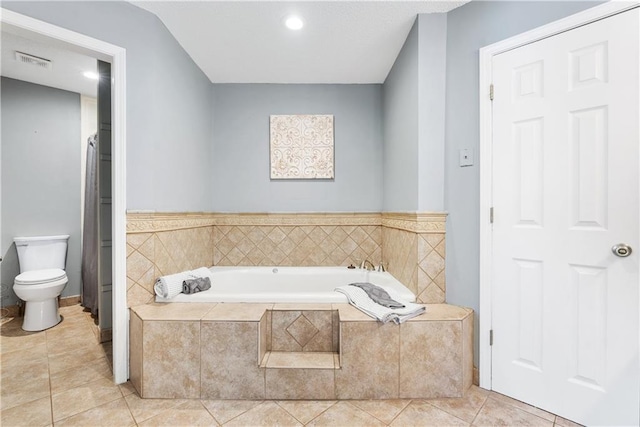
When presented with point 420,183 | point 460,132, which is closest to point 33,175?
point 420,183

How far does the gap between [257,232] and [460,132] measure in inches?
82.4

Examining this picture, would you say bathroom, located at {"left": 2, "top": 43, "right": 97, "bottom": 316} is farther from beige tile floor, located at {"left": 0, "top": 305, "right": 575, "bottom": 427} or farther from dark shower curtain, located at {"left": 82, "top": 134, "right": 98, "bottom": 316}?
beige tile floor, located at {"left": 0, "top": 305, "right": 575, "bottom": 427}

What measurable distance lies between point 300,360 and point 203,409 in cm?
58

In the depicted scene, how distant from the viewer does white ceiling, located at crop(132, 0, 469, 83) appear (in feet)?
5.91

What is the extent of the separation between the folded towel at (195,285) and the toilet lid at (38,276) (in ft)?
5.08

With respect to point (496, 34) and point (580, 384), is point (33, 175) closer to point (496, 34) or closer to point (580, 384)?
point (496, 34)

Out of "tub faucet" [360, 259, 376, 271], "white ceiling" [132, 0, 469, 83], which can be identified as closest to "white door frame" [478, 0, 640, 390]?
"white ceiling" [132, 0, 469, 83]

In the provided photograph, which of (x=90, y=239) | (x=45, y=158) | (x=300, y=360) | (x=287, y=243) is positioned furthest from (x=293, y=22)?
(x=45, y=158)

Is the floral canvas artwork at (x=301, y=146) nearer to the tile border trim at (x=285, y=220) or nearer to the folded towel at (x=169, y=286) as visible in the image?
the tile border trim at (x=285, y=220)

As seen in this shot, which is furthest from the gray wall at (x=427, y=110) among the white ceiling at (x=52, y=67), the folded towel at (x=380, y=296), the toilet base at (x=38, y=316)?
the toilet base at (x=38, y=316)

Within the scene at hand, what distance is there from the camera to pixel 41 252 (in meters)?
2.74

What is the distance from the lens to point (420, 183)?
192 centimetres

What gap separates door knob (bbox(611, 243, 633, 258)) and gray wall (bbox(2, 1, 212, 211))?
2.64m

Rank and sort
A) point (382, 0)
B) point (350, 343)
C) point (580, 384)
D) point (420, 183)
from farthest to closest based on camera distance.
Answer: point (420, 183)
point (382, 0)
point (350, 343)
point (580, 384)
